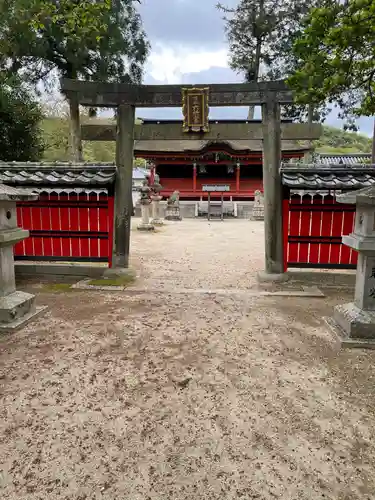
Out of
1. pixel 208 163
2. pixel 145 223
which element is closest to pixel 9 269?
pixel 145 223

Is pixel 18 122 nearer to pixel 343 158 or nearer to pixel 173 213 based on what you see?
pixel 173 213

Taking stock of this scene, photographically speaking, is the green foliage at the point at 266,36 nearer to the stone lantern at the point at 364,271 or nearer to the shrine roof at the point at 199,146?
the shrine roof at the point at 199,146

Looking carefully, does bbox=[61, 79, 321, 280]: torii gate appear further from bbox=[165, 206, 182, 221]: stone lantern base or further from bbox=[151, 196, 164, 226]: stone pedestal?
bbox=[165, 206, 182, 221]: stone lantern base

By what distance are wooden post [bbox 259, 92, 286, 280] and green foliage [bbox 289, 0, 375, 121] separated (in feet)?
4.88

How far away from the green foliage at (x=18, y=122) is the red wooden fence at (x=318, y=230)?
49.3 ft

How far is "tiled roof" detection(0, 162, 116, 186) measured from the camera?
20.0 ft

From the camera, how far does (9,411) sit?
2691mm

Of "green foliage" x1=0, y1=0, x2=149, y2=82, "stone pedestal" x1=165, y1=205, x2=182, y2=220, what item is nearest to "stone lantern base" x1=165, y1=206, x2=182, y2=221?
"stone pedestal" x1=165, y1=205, x2=182, y2=220

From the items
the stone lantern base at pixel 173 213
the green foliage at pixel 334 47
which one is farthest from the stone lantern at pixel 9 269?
the stone lantern base at pixel 173 213

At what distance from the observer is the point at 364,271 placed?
389cm

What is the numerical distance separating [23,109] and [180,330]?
54.4 ft

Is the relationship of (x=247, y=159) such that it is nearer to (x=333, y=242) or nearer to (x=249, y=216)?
(x=249, y=216)

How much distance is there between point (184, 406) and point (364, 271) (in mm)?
2431

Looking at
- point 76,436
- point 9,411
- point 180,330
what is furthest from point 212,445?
point 180,330
